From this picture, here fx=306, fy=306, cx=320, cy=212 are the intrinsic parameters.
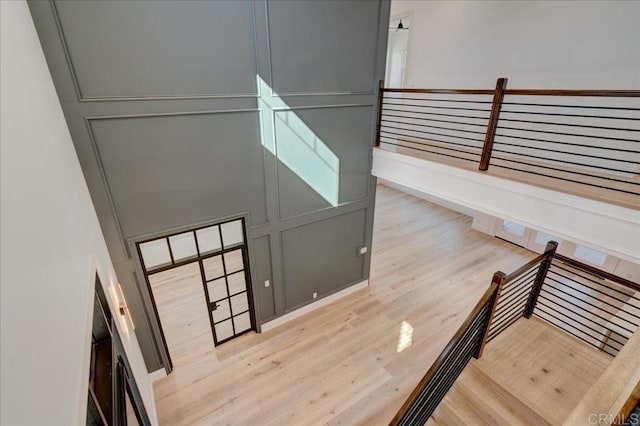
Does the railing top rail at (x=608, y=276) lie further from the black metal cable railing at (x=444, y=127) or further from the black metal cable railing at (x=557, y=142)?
the black metal cable railing at (x=444, y=127)

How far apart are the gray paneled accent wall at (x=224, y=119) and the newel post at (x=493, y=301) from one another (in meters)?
2.58

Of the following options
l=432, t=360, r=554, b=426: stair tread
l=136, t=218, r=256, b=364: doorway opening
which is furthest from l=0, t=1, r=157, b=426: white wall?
l=432, t=360, r=554, b=426: stair tread

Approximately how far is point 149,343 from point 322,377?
2.37 m

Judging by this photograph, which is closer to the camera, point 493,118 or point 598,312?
point 493,118

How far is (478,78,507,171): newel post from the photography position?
3.19m

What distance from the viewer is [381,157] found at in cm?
482

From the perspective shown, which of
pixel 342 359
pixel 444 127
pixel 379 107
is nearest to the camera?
pixel 342 359

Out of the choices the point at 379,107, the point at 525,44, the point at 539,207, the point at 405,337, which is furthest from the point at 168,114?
the point at 525,44

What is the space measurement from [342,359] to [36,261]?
4159 mm

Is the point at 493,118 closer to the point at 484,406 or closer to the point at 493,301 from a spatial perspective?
the point at 493,301

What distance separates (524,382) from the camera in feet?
9.73

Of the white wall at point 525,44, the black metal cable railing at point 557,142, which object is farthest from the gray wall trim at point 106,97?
the white wall at point 525,44

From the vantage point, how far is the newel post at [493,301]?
2.87 m

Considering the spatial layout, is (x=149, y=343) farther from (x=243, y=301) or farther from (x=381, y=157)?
(x=381, y=157)
